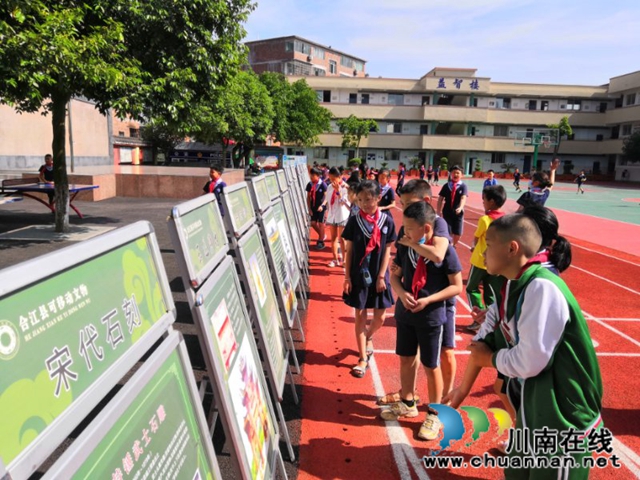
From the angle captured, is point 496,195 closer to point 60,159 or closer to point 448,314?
point 448,314

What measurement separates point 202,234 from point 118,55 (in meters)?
9.09

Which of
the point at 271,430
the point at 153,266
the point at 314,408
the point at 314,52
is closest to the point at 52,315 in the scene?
the point at 153,266

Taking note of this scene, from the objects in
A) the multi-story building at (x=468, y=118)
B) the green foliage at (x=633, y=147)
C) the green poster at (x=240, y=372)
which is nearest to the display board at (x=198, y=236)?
the green poster at (x=240, y=372)

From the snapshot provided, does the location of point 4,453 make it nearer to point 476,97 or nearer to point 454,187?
point 454,187

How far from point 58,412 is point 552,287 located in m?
2.11

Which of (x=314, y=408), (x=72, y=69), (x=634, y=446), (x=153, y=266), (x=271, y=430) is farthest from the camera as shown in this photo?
(x=72, y=69)

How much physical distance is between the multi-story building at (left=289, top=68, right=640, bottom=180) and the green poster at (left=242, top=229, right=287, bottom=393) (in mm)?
62073

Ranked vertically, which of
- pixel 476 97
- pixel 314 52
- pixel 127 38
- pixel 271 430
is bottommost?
pixel 271 430

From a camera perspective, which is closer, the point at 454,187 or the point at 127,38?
the point at 454,187

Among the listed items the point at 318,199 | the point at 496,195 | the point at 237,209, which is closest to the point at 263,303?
the point at 237,209

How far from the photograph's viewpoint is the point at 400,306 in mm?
4117

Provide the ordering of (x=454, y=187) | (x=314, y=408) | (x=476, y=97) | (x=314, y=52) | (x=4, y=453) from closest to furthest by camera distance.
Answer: (x=4, y=453) → (x=314, y=408) → (x=454, y=187) → (x=476, y=97) → (x=314, y=52)

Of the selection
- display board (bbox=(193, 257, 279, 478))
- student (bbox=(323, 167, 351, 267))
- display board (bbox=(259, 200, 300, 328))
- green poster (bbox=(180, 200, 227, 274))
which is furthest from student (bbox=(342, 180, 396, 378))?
student (bbox=(323, 167, 351, 267))

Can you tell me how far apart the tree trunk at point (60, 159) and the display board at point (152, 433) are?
37.7ft
